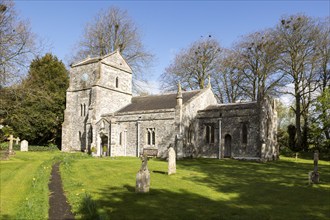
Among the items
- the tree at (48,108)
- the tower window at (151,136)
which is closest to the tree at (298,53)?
the tower window at (151,136)

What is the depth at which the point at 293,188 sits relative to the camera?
13266 mm

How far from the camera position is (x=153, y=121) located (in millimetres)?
29562

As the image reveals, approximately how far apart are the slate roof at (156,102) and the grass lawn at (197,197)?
15.1 metres

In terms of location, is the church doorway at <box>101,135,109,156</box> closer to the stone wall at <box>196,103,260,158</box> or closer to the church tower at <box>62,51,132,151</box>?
the church tower at <box>62,51,132,151</box>

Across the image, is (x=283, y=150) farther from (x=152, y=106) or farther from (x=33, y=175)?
(x=33, y=175)

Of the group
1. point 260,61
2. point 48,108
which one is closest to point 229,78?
point 260,61

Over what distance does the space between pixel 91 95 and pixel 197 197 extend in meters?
26.1

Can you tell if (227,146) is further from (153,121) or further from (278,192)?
(278,192)

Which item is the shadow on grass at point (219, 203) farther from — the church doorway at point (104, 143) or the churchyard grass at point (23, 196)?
the church doorway at point (104, 143)

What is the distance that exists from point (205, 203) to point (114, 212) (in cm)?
329

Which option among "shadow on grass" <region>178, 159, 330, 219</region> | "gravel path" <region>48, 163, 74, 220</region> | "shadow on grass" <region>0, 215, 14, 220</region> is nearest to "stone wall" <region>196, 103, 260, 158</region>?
"shadow on grass" <region>178, 159, 330, 219</region>

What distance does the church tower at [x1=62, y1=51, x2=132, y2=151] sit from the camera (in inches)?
1321

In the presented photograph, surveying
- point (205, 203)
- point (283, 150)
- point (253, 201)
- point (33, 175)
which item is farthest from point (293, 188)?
point (283, 150)

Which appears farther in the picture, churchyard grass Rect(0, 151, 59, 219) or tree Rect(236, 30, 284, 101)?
tree Rect(236, 30, 284, 101)
